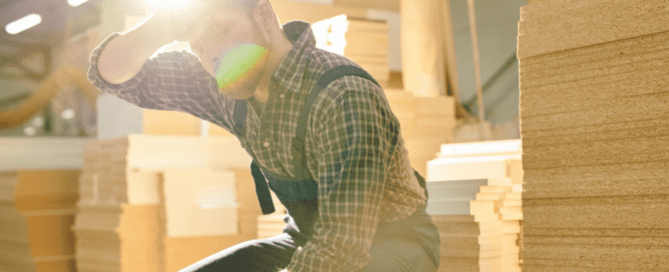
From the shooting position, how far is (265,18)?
76.1 inches

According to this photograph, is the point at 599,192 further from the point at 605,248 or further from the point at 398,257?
the point at 398,257

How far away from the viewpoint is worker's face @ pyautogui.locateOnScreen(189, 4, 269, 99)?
1896 millimetres

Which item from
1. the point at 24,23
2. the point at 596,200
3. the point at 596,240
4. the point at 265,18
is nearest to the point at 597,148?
the point at 596,200

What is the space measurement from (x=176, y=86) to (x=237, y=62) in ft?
1.89

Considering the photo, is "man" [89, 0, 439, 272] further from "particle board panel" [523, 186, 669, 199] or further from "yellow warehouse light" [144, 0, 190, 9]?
"particle board panel" [523, 186, 669, 199]

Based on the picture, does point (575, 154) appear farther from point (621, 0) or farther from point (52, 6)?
point (52, 6)

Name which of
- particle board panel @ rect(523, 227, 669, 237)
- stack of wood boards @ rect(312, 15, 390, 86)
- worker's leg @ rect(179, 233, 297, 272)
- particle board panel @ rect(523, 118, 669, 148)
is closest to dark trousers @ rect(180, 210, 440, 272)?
worker's leg @ rect(179, 233, 297, 272)

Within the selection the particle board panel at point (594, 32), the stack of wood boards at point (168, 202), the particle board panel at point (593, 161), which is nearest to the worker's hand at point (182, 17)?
the particle board panel at point (594, 32)

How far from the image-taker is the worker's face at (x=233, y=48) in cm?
190

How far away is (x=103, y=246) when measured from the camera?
198 inches

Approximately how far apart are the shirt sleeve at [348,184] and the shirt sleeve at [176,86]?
782mm

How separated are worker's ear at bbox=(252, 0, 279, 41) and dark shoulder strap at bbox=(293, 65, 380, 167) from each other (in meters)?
0.24

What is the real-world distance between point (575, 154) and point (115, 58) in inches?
60.5

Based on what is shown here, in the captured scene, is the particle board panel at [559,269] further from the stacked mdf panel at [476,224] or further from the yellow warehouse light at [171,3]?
the yellow warehouse light at [171,3]
